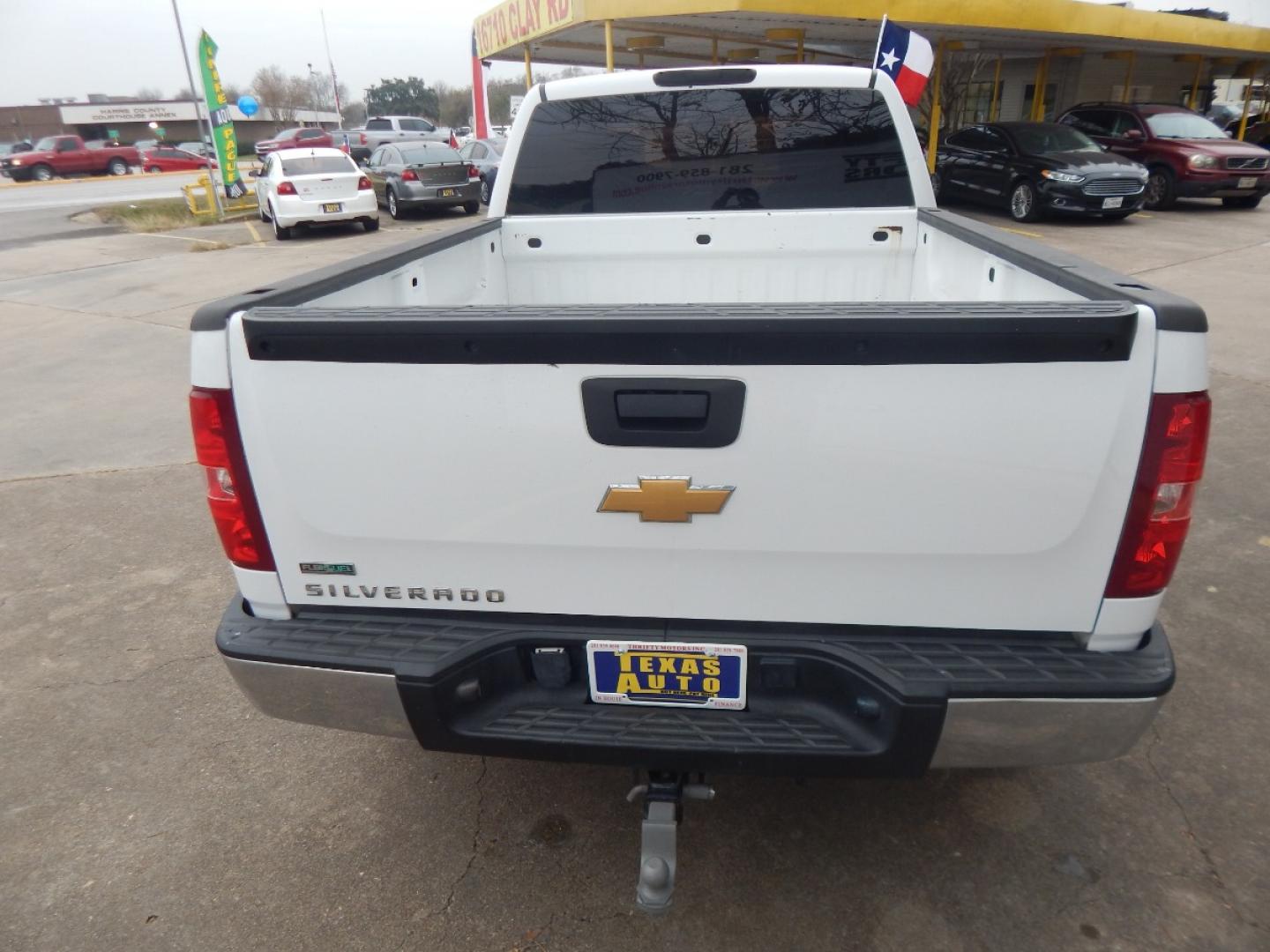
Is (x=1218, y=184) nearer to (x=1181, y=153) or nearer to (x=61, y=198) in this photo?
(x=1181, y=153)

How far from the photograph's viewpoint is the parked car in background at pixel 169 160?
40.4 meters

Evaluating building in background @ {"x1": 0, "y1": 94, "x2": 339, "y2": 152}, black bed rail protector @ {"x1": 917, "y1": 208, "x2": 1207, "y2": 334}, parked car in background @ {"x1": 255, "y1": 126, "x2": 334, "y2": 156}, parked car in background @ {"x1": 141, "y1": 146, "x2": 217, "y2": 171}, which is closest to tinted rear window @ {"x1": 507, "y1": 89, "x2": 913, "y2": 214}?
black bed rail protector @ {"x1": 917, "y1": 208, "x2": 1207, "y2": 334}

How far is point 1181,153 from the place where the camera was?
1534 cm

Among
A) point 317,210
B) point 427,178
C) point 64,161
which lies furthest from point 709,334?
point 64,161

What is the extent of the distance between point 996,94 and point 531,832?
26776 millimetres

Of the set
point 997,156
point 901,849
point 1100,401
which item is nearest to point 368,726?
point 901,849

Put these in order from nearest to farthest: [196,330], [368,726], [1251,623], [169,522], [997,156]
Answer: [196,330] < [368,726] < [1251,623] < [169,522] < [997,156]

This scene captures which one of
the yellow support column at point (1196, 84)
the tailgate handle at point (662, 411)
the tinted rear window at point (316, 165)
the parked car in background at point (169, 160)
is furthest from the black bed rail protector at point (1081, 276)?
the parked car in background at point (169, 160)

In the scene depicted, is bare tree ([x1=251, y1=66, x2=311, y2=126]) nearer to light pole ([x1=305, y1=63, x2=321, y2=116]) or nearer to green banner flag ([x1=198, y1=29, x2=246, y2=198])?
light pole ([x1=305, y1=63, x2=321, y2=116])

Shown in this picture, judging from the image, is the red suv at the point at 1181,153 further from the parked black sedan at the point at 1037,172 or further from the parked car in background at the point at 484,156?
the parked car in background at the point at 484,156

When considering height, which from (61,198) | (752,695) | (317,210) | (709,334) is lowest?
(61,198)

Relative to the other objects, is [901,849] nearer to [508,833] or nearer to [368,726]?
[508,833]

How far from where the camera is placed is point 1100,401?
1.66 m

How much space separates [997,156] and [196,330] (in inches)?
622
